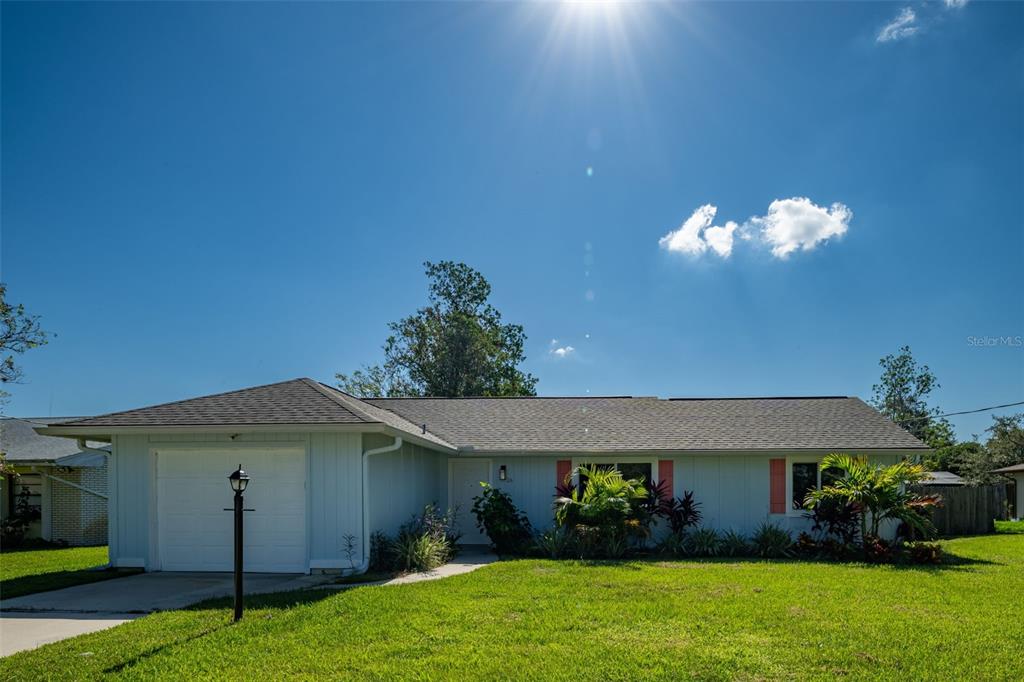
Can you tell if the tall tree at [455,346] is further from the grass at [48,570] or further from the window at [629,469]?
the grass at [48,570]

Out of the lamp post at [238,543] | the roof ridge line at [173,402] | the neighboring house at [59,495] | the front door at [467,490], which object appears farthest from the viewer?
the neighboring house at [59,495]

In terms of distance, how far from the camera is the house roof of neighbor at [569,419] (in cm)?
1089

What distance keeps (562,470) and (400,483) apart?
404 centimetres

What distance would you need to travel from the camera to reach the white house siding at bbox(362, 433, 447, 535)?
11000 mm

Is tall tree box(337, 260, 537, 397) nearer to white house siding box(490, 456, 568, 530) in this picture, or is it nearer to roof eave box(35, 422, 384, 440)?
white house siding box(490, 456, 568, 530)

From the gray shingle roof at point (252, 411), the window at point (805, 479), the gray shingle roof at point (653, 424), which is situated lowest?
the window at point (805, 479)

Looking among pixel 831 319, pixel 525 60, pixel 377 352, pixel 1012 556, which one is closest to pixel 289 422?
pixel 525 60

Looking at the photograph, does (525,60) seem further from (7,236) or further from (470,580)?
(7,236)

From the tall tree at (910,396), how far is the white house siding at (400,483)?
33.2 metres

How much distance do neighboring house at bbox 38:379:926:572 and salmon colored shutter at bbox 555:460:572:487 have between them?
2 centimetres

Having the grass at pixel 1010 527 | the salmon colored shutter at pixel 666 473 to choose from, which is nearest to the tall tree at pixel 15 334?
the salmon colored shutter at pixel 666 473

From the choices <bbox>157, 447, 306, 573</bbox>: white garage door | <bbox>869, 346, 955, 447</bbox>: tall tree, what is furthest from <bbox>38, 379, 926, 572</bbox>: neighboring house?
<bbox>869, 346, 955, 447</bbox>: tall tree

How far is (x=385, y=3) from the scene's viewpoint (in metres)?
10.9

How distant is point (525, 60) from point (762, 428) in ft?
32.0
